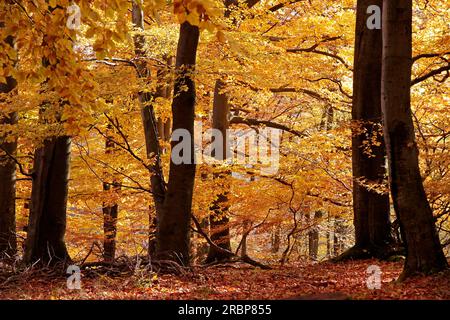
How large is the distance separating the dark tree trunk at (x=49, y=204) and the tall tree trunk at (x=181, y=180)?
205 cm

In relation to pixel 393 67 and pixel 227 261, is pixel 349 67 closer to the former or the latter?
pixel 227 261

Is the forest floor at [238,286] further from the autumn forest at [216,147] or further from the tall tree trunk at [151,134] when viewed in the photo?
the tall tree trunk at [151,134]

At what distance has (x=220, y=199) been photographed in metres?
14.6

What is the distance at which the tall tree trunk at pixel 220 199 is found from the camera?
14.0 metres

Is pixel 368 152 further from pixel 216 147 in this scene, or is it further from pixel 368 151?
pixel 216 147

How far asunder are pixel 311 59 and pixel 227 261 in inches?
270

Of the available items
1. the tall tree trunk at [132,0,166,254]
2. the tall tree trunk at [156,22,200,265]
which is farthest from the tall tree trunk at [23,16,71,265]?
the tall tree trunk at [156,22,200,265]

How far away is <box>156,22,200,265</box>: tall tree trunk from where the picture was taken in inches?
374

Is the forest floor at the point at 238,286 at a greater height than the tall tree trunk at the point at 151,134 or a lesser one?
lesser

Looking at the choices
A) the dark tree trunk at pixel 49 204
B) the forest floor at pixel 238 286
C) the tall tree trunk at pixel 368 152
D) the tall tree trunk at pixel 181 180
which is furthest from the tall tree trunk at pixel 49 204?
the tall tree trunk at pixel 368 152

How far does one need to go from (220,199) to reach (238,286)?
644cm

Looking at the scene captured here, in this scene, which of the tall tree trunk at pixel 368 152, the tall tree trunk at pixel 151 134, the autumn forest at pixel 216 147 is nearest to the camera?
Result: the autumn forest at pixel 216 147

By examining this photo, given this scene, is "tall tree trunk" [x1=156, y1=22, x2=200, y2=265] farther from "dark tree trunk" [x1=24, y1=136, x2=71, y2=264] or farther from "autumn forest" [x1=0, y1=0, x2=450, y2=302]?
"dark tree trunk" [x1=24, y1=136, x2=71, y2=264]
